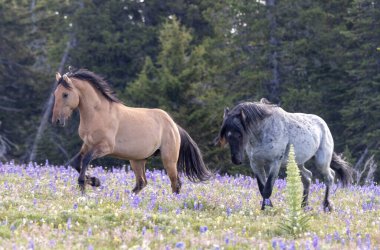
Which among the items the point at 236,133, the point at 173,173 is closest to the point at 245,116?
the point at 236,133

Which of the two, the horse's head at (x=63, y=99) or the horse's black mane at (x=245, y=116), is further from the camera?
the horse's head at (x=63, y=99)

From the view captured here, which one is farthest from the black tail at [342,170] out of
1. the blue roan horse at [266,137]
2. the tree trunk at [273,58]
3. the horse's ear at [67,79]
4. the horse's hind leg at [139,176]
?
the tree trunk at [273,58]

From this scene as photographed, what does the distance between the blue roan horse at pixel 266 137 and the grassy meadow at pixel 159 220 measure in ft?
2.27

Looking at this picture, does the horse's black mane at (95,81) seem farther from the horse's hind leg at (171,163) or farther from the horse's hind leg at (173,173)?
the horse's hind leg at (173,173)

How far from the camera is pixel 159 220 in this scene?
31.9 ft

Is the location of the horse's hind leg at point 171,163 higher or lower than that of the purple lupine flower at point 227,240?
lower

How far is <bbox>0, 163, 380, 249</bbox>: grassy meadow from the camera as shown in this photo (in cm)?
850

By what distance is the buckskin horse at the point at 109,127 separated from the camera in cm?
1235

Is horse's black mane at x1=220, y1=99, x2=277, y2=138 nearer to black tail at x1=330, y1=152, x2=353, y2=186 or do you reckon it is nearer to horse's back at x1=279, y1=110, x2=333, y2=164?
horse's back at x1=279, y1=110, x2=333, y2=164

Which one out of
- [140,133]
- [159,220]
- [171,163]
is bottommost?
[171,163]

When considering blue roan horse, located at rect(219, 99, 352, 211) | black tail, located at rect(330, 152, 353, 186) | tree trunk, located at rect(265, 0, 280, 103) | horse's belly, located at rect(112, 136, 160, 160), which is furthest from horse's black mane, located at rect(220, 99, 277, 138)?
tree trunk, located at rect(265, 0, 280, 103)

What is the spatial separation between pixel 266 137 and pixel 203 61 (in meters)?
22.2

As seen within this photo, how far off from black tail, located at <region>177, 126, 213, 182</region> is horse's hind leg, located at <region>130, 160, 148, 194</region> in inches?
37.6

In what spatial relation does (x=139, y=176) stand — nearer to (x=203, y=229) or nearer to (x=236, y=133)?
(x=236, y=133)
